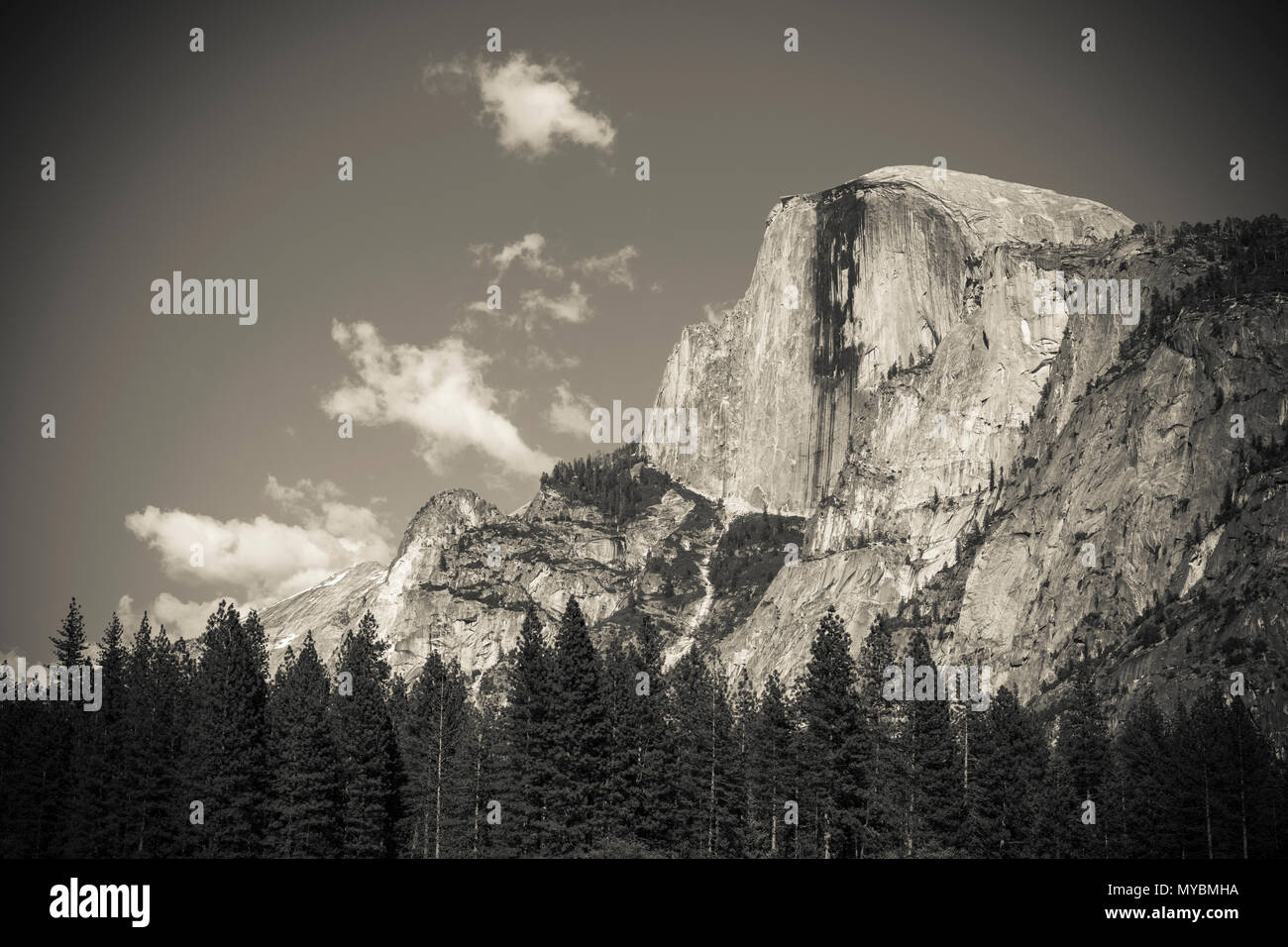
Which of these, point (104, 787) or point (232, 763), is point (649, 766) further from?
point (104, 787)

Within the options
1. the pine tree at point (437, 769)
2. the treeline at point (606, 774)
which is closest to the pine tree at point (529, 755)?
the treeline at point (606, 774)

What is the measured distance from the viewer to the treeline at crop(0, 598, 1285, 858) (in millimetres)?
71562

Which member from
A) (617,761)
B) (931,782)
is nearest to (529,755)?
(617,761)

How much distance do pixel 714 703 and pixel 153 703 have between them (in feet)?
129

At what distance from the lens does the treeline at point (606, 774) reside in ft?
235

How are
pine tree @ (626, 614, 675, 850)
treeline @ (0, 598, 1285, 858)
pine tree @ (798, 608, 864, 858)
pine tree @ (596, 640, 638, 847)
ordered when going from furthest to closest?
pine tree @ (626, 614, 675, 850) < pine tree @ (798, 608, 864, 858) < pine tree @ (596, 640, 638, 847) < treeline @ (0, 598, 1285, 858)

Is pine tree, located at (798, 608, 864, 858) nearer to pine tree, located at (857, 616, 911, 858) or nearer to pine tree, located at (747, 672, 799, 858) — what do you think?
pine tree, located at (857, 616, 911, 858)

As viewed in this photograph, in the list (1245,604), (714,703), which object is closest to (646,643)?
(714,703)

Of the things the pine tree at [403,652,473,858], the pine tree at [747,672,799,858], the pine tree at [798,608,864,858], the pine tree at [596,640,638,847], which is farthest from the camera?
the pine tree at [403,652,473,858]

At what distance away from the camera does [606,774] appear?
73125mm

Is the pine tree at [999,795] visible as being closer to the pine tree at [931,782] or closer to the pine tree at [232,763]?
the pine tree at [931,782]

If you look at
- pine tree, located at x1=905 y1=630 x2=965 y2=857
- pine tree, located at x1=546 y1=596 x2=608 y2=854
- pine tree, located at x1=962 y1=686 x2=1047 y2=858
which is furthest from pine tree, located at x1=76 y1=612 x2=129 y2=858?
pine tree, located at x1=962 y1=686 x2=1047 y2=858

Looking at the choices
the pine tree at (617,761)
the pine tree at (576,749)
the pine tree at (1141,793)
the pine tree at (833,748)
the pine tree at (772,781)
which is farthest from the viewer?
the pine tree at (772,781)
